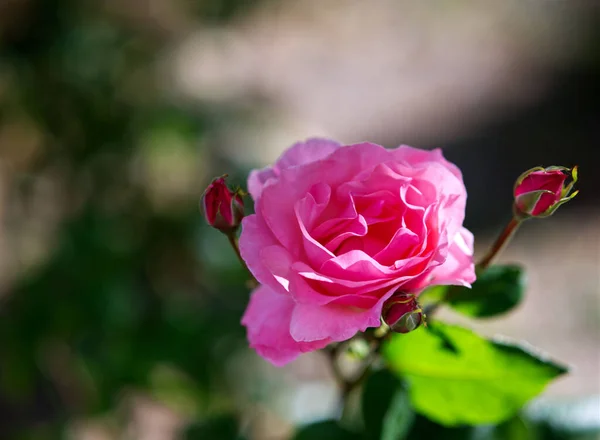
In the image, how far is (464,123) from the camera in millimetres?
3051

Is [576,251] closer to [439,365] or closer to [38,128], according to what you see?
[38,128]

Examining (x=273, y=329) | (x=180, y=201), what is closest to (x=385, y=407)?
(x=273, y=329)

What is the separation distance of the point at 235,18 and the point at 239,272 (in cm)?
234

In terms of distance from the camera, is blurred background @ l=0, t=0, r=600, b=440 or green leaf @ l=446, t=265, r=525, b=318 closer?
green leaf @ l=446, t=265, r=525, b=318

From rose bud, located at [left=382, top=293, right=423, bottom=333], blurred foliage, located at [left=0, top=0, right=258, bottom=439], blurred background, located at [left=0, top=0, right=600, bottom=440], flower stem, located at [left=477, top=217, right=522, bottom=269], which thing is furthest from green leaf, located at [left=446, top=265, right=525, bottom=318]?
blurred foliage, located at [left=0, top=0, right=258, bottom=439]

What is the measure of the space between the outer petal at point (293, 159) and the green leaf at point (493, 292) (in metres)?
0.17

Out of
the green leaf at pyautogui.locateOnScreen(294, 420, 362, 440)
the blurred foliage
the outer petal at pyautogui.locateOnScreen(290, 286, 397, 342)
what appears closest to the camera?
the outer petal at pyautogui.locateOnScreen(290, 286, 397, 342)

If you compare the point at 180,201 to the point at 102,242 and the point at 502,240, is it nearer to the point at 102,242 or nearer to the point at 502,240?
the point at 102,242

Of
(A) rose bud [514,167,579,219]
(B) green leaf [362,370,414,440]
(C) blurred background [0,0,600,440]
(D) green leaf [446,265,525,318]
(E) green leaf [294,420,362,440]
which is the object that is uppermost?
(A) rose bud [514,167,579,219]

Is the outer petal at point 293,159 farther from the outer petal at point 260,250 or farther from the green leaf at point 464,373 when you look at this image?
the green leaf at point 464,373

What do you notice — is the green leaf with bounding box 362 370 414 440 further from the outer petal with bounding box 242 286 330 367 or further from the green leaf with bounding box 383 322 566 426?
the outer petal with bounding box 242 286 330 367

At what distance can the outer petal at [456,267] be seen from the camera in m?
0.45

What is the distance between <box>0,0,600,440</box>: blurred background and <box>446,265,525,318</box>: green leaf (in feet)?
0.91

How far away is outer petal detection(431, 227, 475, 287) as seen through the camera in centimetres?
45
